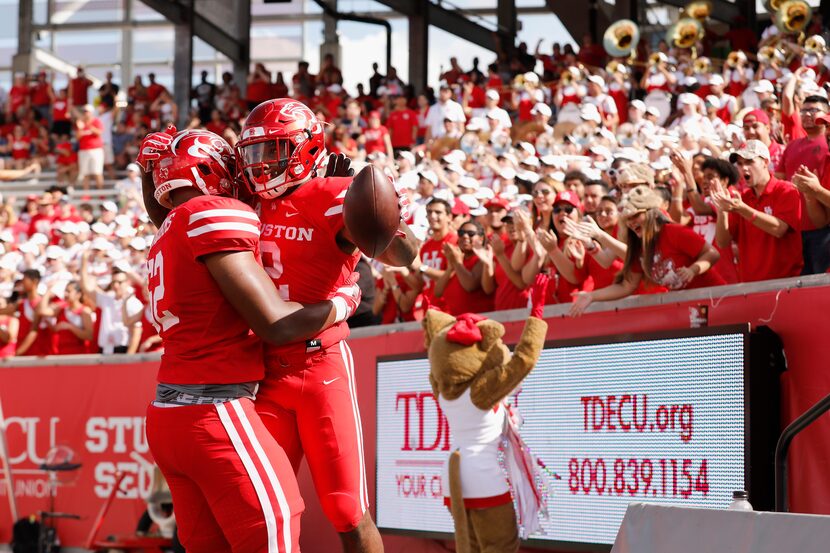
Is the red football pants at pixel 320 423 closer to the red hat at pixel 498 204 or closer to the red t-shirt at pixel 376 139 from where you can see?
the red hat at pixel 498 204

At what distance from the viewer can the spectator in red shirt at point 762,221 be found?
708 centimetres

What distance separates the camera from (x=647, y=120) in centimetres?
1455

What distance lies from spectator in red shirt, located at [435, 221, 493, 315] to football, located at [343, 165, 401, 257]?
4810mm

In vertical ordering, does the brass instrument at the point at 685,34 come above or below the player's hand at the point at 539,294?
above

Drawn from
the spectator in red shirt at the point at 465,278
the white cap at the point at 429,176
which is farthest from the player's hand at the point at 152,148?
the white cap at the point at 429,176

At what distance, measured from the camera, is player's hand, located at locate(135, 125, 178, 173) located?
449cm

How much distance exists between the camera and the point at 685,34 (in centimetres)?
2094

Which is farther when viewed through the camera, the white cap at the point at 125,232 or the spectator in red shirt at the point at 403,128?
the spectator in red shirt at the point at 403,128

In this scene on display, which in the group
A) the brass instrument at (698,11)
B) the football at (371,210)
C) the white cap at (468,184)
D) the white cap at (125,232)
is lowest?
the white cap at (125,232)

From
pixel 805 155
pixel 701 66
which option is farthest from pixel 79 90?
pixel 805 155

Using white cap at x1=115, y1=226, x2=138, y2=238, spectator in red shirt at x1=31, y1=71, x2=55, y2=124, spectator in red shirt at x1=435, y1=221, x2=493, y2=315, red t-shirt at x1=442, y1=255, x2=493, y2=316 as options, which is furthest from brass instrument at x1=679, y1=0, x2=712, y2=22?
red t-shirt at x1=442, y1=255, x2=493, y2=316

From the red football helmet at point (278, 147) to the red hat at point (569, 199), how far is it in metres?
4.09

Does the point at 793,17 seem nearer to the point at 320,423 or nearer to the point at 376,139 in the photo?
the point at 376,139

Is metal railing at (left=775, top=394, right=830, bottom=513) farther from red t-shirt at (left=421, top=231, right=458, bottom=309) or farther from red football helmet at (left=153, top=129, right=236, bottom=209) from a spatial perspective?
red t-shirt at (left=421, top=231, right=458, bottom=309)
